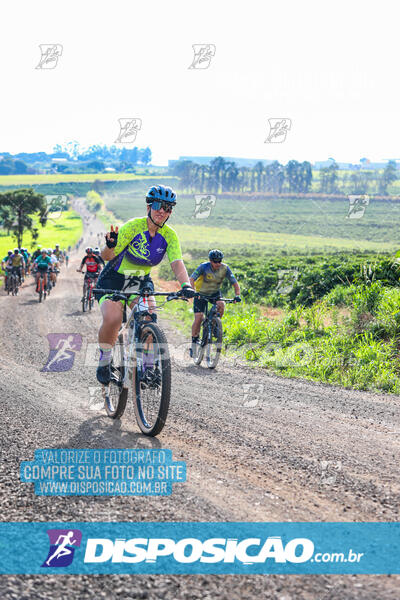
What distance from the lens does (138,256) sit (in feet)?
18.4

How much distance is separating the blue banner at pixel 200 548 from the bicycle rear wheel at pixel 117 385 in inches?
97.8

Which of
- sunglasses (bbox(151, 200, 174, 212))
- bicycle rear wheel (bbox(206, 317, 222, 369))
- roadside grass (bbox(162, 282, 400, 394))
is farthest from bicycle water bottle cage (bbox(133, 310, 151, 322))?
bicycle rear wheel (bbox(206, 317, 222, 369))

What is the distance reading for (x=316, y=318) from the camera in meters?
11.5

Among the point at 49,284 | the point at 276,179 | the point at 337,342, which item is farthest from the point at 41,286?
the point at 276,179

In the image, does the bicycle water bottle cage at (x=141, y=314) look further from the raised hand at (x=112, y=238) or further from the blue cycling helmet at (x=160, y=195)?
the blue cycling helmet at (x=160, y=195)

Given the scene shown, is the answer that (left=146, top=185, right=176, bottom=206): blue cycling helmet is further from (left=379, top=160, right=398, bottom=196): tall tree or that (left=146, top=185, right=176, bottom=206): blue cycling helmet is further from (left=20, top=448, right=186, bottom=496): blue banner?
(left=379, top=160, right=398, bottom=196): tall tree

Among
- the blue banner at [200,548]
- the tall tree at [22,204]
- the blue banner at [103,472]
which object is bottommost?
the blue banner at [103,472]

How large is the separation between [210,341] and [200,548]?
735 cm

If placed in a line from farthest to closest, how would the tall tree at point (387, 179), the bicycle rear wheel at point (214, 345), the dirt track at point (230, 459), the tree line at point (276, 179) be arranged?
the tree line at point (276, 179) → the tall tree at point (387, 179) → the bicycle rear wheel at point (214, 345) → the dirt track at point (230, 459)

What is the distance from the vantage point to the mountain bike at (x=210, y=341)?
10070 mm

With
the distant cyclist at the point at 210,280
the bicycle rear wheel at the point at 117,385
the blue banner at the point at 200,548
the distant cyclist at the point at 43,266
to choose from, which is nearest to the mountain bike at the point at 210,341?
the distant cyclist at the point at 210,280

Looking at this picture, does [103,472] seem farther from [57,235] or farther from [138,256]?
[57,235]

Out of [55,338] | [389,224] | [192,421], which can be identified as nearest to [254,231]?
[389,224]

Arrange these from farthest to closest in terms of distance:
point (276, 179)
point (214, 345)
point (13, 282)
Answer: point (276, 179) → point (13, 282) → point (214, 345)
